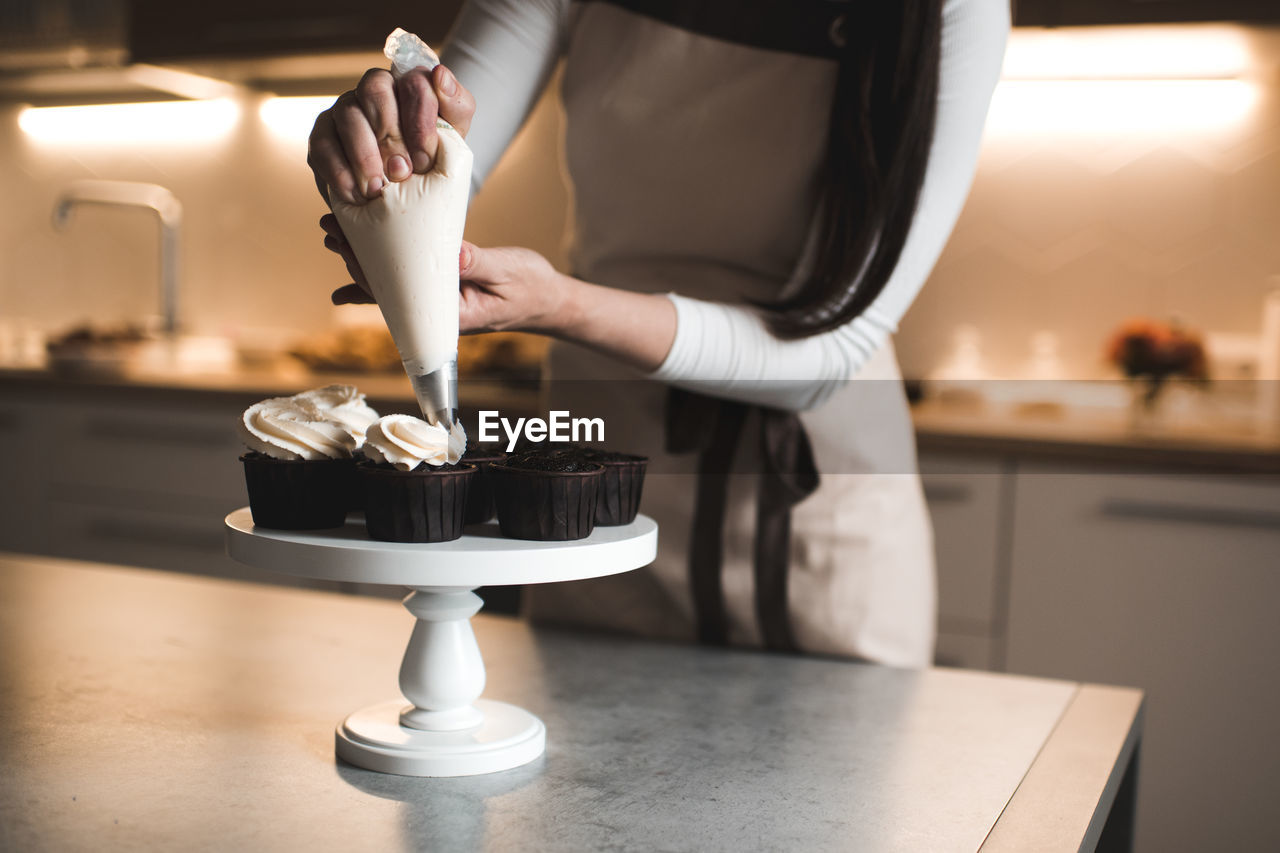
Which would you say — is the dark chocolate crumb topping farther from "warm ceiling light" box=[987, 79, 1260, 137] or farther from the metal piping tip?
"warm ceiling light" box=[987, 79, 1260, 137]

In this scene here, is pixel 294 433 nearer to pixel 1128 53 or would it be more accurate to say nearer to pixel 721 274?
pixel 721 274

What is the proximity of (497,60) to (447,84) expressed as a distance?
357mm

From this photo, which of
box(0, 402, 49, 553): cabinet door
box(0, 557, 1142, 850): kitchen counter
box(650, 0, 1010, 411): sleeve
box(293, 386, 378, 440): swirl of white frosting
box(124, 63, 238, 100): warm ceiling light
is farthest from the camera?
box(124, 63, 238, 100): warm ceiling light

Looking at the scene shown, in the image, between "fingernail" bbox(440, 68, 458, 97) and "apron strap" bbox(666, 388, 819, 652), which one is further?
"apron strap" bbox(666, 388, 819, 652)

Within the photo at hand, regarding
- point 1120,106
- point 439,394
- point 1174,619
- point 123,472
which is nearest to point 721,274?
point 439,394

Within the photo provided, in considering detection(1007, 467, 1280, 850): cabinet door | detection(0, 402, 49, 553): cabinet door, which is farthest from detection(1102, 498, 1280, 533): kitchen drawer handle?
detection(0, 402, 49, 553): cabinet door

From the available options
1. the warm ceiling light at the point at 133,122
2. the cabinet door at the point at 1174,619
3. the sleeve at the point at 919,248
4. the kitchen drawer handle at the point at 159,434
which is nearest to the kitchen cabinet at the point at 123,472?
the kitchen drawer handle at the point at 159,434

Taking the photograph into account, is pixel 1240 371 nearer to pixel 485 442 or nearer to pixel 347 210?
pixel 485 442

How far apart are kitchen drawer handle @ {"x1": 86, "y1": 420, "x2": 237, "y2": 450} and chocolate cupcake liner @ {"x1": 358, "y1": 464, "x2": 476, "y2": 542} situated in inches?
69.3

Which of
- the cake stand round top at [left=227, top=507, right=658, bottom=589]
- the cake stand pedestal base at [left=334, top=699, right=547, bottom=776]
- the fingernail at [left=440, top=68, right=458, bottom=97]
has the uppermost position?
the fingernail at [left=440, top=68, right=458, bottom=97]

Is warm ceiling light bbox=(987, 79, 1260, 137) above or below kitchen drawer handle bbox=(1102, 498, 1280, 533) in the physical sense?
above

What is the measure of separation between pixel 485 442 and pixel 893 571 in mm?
424

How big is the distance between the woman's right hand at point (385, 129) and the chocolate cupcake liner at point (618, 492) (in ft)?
0.63

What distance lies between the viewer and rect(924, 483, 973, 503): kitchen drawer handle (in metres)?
1.81
